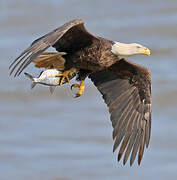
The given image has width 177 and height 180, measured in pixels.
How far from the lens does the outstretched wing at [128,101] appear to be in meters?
8.09

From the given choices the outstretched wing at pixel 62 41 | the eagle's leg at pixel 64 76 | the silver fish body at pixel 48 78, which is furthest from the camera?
the eagle's leg at pixel 64 76

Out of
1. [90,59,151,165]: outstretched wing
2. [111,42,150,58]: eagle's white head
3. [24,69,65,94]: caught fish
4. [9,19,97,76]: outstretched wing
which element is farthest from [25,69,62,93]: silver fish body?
[90,59,151,165]: outstretched wing

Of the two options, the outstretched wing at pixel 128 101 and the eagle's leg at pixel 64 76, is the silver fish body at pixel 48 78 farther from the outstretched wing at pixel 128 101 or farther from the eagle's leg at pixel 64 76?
the outstretched wing at pixel 128 101

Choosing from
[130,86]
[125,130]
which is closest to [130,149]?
[125,130]

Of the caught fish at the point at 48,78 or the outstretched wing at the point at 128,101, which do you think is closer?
the caught fish at the point at 48,78

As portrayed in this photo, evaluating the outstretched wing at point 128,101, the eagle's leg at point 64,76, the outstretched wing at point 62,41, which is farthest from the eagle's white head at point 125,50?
the eagle's leg at point 64,76

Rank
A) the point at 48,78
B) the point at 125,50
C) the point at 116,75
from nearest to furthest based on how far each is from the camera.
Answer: the point at 48,78 → the point at 125,50 → the point at 116,75

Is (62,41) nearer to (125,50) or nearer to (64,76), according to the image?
(64,76)

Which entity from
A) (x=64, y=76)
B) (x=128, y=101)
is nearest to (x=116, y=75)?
(x=128, y=101)

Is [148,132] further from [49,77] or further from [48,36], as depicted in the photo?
[48,36]

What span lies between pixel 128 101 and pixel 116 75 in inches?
13.4

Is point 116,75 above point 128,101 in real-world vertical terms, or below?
above

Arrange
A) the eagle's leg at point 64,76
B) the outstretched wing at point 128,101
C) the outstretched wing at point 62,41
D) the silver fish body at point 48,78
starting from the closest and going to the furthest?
the outstretched wing at point 62,41 → the silver fish body at point 48,78 → the eagle's leg at point 64,76 → the outstretched wing at point 128,101

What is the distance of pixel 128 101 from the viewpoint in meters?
8.31
